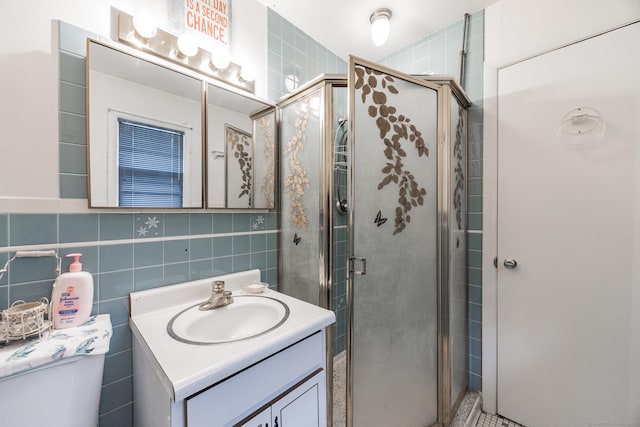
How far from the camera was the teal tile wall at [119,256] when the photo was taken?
0.82 m

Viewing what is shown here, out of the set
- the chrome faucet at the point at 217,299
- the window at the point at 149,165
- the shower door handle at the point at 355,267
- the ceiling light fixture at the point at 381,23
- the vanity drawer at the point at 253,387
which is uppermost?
the ceiling light fixture at the point at 381,23

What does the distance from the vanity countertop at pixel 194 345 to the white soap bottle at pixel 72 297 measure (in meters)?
0.15

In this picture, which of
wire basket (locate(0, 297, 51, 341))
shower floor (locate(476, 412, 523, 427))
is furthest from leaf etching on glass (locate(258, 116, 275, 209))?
shower floor (locate(476, 412, 523, 427))

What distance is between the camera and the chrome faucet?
1068 mm

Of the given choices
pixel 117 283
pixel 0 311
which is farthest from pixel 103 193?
pixel 0 311

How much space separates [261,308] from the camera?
45.0 inches

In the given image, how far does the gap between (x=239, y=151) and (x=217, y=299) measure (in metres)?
0.74

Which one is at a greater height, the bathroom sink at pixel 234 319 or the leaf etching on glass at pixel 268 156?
the leaf etching on glass at pixel 268 156

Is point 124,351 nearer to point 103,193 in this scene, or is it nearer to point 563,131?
point 103,193

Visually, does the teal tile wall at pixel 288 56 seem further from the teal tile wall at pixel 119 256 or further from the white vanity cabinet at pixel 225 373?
the white vanity cabinet at pixel 225 373

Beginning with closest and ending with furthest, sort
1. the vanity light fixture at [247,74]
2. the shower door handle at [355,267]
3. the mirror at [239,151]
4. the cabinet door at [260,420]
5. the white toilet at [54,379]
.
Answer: the white toilet at [54,379]
the cabinet door at [260,420]
the shower door handle at [355,267]
the mirror at [239,151]
the vanity light fixture at [247,74]

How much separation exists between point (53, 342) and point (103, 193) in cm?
49

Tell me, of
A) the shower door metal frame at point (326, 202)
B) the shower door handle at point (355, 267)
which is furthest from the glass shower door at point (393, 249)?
the shower door metal frame at point (326, 202)

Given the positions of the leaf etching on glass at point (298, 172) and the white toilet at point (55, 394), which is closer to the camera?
the white toilet at point (55, 394)
